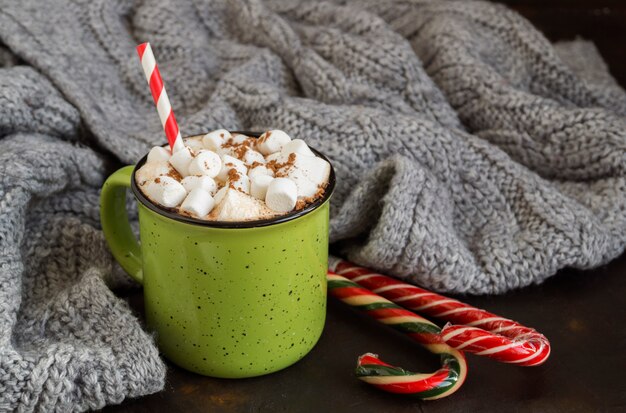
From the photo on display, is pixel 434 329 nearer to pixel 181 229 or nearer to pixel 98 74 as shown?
pixel 181 229

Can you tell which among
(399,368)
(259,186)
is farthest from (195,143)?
(399,368)

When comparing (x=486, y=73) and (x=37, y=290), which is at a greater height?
(x=486, y=73)

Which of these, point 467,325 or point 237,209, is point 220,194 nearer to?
point 237,209

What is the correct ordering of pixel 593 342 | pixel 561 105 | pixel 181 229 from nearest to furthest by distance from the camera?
pixel 181 229 < pixel 593 342 < pixel 561 105

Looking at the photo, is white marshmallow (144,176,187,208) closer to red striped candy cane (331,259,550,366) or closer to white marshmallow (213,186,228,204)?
white marshmallow (213,186,228,204)

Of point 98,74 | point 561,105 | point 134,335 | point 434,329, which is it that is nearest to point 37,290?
point 134,335

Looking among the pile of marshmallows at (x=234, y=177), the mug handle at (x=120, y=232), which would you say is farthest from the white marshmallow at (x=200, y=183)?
the mug handle at (x=120, y=232)
